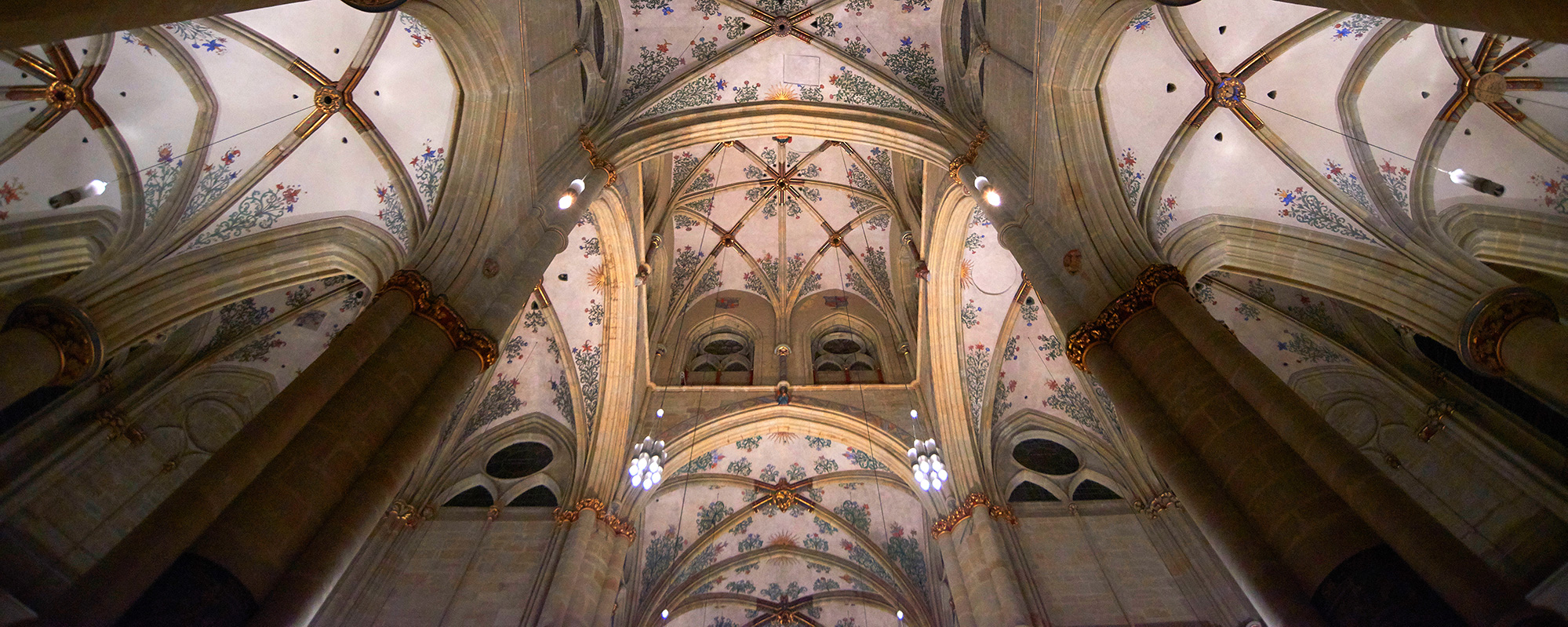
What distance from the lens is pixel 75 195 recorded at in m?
7.07

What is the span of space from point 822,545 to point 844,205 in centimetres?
766

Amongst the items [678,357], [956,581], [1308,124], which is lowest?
[956,581]

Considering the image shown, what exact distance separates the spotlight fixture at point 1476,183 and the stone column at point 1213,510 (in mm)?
4979

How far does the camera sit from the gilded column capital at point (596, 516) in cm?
1082

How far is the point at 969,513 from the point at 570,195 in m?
7.62

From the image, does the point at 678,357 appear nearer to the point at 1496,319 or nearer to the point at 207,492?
the point at 207,492

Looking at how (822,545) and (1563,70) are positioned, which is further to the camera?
(822,545)

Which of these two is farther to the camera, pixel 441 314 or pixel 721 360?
pixel 721 360

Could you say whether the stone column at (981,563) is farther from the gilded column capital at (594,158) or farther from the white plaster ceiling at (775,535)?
the gilded column capital at (594,158)

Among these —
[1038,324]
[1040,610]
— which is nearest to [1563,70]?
[1038,324]

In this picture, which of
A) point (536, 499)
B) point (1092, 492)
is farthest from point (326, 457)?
point (1092, 492)

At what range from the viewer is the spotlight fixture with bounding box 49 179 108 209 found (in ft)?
22.9

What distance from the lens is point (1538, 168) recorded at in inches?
287

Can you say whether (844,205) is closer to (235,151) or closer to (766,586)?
(766,586)
